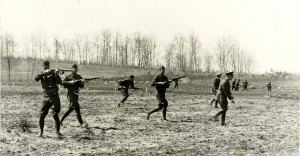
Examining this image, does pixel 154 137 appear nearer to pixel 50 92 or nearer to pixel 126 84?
pixel 50 92

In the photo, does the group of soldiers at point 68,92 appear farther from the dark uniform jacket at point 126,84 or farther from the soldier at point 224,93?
the dark uniform jacket at point 126,84

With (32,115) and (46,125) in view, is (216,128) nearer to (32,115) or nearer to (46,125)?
(46,125)

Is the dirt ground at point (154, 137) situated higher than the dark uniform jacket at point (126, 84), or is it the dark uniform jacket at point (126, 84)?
the dark uniform jacket at point (126, 84)

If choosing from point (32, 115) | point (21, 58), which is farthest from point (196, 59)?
point (32, 115)

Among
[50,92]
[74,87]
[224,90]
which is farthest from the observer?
[224,90]

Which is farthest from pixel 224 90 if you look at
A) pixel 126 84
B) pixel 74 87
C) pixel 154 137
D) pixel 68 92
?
pixel 126 84

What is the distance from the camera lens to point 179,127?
39.4 feet

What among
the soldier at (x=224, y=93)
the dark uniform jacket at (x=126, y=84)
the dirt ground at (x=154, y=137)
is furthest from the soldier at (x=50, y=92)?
the dark uniform jacket at (x=126, y=84)

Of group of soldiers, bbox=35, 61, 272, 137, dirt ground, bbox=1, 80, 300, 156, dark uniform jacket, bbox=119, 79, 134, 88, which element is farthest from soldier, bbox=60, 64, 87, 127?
dark uniform jacket, bbox=119, 79, 134, 88

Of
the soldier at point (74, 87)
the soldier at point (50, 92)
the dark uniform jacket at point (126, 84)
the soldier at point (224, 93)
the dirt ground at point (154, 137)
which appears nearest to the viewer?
the dirt ground at point (154, 137)

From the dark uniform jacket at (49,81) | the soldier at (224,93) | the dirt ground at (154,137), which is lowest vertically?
the dirt ground at (154,137)

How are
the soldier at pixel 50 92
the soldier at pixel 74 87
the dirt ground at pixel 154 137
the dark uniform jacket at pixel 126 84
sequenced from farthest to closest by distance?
the dark uniform jacket at pixel 126 84, the soldier at pixel 74 87, the soldier at pixel 50 92, the dirt ground at pixel 154 137

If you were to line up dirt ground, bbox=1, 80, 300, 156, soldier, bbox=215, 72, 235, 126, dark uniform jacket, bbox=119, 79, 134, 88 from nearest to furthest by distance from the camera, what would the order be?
dirt ground, bbox=1, 80, 300, 156 → soldier, bbox=215, 72, 235, 126 → dark uniform jacket, bbox=119, 79, 134, 88

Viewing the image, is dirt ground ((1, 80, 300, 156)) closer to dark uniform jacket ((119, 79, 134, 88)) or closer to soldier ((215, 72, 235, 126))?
soldier ((215, 72, 235, 126))
